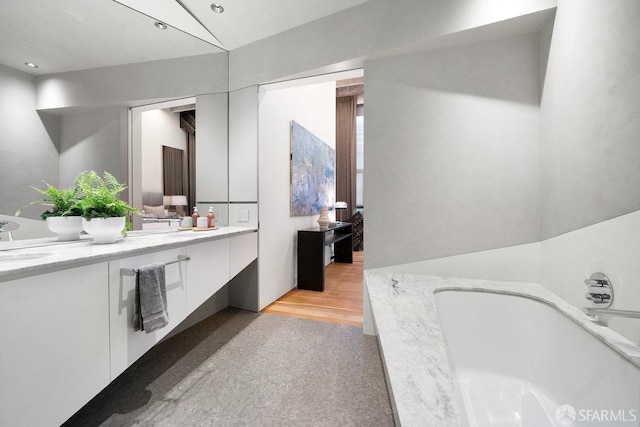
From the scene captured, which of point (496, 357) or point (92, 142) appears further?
point (92, 142)

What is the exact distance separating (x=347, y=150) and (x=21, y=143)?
5565 millimetres

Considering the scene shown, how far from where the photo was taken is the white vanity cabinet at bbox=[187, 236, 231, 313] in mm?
1653

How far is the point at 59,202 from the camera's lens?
140 centimetres

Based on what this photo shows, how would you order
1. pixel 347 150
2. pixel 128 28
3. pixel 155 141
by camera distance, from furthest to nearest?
pixel 347 150 → pixel 155 141 → pixel 128 28

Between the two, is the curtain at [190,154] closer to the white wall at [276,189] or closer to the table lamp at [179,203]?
the table lamp at [179,203]

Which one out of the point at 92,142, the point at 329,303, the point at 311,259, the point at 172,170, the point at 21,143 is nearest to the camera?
the point at 21,143

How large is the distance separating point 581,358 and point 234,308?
252 centimetres

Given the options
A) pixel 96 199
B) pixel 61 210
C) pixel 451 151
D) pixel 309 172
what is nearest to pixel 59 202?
pixel 61 210

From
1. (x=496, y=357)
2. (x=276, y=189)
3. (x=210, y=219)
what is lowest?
(x=496, y=357)

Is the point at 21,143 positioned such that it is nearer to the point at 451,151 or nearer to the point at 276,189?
the point at 276,189

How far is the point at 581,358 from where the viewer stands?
1055 mm

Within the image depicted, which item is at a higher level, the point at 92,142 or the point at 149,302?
the point at 92,142

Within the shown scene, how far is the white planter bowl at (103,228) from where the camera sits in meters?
1.36

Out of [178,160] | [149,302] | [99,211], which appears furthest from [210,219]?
[149,302]
